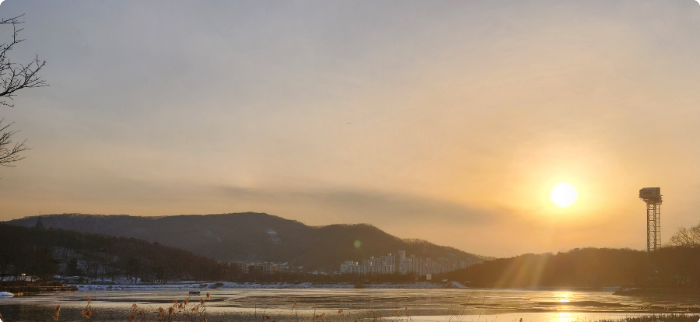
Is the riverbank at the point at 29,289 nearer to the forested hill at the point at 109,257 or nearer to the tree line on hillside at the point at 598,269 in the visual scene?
the forested hill at the point at 109,257

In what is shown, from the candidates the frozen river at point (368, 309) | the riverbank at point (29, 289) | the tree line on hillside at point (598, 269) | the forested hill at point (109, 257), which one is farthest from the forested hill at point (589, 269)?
the riverbank at point (29, 289)

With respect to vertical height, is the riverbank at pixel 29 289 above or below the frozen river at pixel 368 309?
below

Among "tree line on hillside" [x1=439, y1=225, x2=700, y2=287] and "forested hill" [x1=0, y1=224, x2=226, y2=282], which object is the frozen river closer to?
"tree line on hillside" [x1=439, y1=225, x2=700, y2=287]

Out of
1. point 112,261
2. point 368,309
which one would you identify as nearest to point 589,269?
point 368,309

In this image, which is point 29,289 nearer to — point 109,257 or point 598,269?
point 109,257

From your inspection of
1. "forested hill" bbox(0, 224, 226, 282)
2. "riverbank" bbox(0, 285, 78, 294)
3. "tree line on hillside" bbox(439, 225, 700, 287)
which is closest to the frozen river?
"riverbank" bbox(0, 285, 78, 294)

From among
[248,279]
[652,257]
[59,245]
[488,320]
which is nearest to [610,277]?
[652,257]
